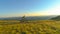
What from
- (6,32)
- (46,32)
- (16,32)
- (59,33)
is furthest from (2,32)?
Result: (59,33)

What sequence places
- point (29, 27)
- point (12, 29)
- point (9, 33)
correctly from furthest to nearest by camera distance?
1. point (29, 27)
2. point (12, 29)
3. point (9, 33)

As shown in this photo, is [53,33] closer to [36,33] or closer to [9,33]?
[36,33]

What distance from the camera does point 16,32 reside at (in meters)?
37.4

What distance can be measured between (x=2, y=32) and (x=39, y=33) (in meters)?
10.7

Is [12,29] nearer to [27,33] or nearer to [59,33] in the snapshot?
[27,33]

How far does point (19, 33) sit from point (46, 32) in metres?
8.24

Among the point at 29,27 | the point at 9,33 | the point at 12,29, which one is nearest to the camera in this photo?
the point at 9,33

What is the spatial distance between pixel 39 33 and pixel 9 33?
8.68 metres

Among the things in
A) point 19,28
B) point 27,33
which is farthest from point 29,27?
point 27,33

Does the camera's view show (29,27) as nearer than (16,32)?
No

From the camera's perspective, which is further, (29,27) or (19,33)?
(29,27)

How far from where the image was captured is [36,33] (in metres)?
36.8

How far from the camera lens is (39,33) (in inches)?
1451

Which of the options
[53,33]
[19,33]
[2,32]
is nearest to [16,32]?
[19,33]
